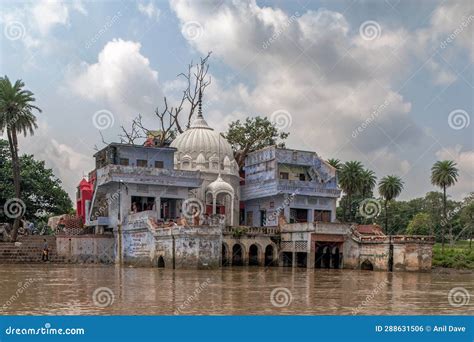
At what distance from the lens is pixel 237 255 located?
41.6 m

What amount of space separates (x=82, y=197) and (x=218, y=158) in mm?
11054

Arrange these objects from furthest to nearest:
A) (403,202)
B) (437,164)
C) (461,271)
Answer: (403,202) → (437,164) → (461,271)

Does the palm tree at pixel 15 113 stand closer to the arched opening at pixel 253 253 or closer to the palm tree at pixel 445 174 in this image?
the arched opening at pixel 253 253

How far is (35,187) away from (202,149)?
15104 mm

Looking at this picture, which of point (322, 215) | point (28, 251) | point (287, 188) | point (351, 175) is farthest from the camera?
point (351, 175)

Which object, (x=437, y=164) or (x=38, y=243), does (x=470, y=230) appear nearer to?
(x=437, y=164)

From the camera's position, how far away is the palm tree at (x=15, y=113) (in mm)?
43625

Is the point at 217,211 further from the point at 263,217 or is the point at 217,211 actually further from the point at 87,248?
the point at 87,248

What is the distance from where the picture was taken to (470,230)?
81312mm

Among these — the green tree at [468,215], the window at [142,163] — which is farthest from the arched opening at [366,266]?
the green tree at [468,215]

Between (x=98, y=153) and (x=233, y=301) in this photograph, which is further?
(x=98, y=153)

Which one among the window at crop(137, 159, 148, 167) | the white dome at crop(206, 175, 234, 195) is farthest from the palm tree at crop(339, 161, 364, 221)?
the window at crop(137, 159, 148, 167)

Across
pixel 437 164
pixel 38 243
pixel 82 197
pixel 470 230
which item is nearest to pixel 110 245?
pixel 38 243

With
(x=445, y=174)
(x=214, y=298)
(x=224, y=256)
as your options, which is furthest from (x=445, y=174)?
(x=214, y=298)
